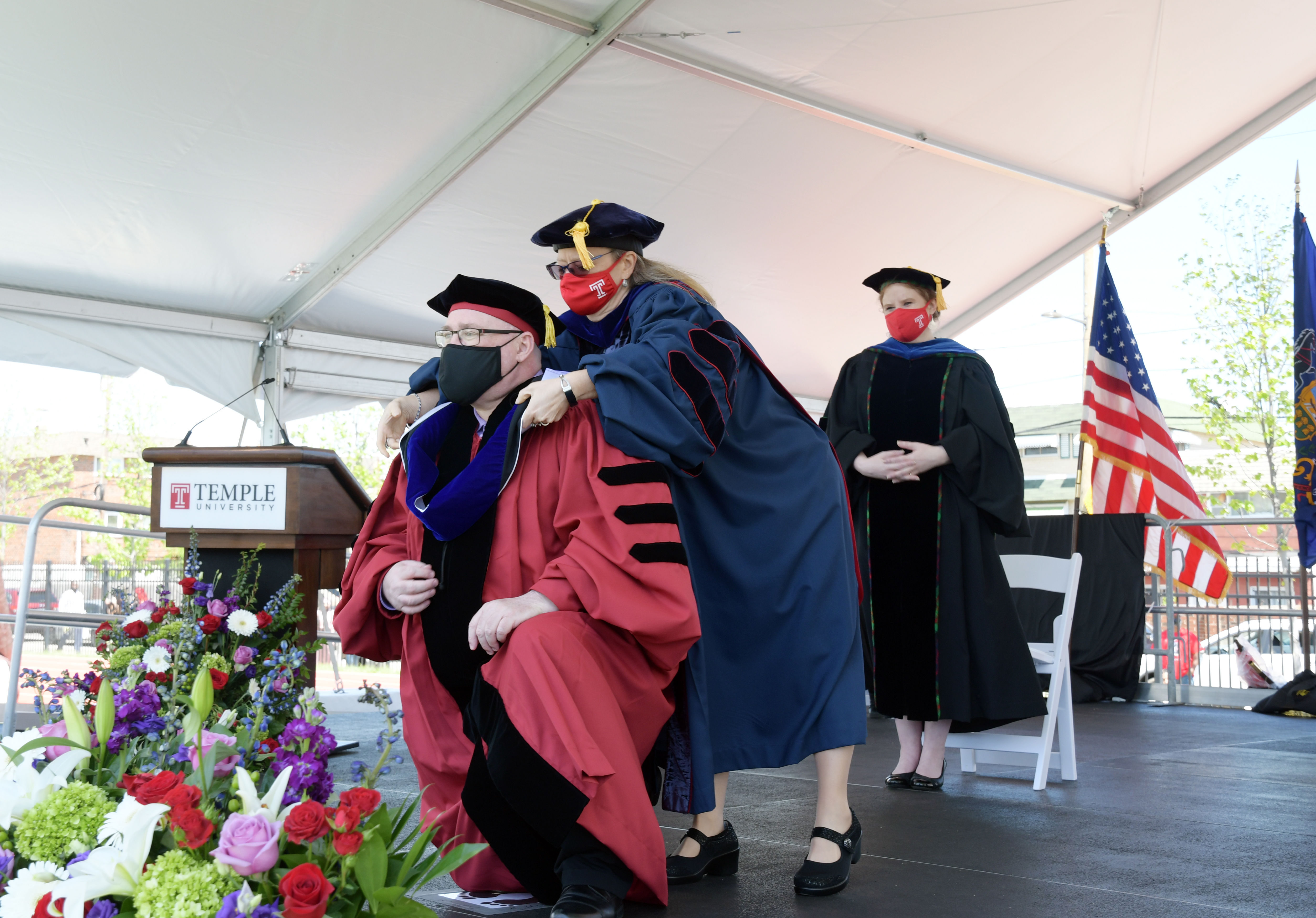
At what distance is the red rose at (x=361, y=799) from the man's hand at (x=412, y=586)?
83 cm

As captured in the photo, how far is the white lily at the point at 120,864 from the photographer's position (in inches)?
52.4

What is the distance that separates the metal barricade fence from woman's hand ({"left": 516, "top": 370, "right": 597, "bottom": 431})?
22.0 ft

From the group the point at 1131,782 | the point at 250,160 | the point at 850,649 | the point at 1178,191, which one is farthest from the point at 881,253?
the point at 850,649

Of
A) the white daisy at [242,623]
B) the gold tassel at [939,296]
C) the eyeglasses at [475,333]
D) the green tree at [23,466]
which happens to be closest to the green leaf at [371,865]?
the eyeglasses at [475,333]

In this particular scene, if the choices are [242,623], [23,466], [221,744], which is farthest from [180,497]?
[23,466]

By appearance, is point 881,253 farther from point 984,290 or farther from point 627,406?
point 627,406

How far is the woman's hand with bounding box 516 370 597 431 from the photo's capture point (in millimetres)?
2105

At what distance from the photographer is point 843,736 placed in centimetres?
238

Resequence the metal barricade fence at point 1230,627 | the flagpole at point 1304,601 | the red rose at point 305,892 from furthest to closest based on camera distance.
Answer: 1. the metal barricade fence at point 1230,627
2. the flagpole at point 1304,601
3. the red rose at point 305,892

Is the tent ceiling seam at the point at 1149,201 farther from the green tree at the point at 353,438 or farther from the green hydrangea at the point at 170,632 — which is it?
the green tree at the point at 353,438

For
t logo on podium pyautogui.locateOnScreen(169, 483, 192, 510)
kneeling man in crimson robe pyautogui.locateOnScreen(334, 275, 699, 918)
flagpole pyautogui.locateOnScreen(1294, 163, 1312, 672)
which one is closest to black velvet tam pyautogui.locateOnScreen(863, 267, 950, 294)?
kneeling man in crimson robe pyautogui.locateOnScreen(334, 275, 699, 918)

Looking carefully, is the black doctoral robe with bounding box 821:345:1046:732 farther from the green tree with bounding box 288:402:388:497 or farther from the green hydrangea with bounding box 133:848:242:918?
the green tree with bounding box 288:402:388:497

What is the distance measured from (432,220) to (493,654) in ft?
19.6

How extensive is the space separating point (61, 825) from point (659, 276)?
160 centimetres
